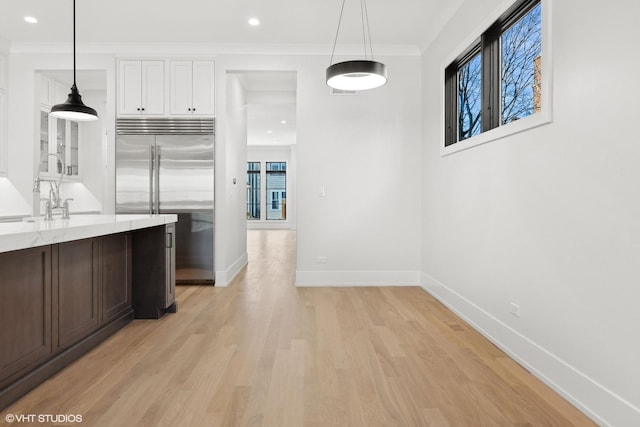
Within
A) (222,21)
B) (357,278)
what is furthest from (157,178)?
(357,278)

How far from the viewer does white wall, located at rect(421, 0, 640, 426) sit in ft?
5.30

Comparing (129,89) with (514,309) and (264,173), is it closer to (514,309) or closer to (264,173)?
(514,309)

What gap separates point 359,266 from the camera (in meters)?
4.66

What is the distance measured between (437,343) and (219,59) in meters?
4.02

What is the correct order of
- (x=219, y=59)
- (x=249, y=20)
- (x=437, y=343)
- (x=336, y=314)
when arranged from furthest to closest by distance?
1. (x=219, y=59)
2. (x=249, y=20)
3. (x=336, y=314)
4. (x=437, y=343)

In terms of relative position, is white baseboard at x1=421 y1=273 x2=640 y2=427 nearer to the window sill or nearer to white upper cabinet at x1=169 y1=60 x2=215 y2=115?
the window sill

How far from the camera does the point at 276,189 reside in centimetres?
1350

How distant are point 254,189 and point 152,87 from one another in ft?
29.4

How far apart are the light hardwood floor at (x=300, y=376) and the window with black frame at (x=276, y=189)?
396 inches

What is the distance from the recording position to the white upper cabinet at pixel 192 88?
14.9 ft

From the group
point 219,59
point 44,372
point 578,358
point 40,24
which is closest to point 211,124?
point 219,59

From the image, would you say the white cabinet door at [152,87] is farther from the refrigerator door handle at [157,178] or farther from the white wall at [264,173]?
the white wall at [264,173]

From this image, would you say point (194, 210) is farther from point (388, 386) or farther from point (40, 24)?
point (388, 386)

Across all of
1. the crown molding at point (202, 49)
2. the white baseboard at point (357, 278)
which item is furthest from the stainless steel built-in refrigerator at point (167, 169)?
the white baseboard at point (357, 278)
